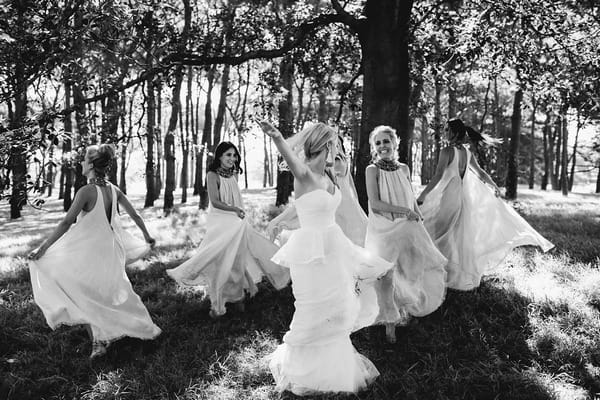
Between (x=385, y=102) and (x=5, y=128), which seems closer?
(x=5, y=128)

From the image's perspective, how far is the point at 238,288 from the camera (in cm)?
662

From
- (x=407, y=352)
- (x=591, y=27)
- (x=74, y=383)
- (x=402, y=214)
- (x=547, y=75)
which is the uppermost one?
(x=591, y=27)

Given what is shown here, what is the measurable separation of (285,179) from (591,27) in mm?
11285

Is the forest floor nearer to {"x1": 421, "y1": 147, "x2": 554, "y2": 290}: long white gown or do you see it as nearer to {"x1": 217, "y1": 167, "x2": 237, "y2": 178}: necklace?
{"x1": 421, "y1": 147, "x2": 554, "y2": 290}: long white gown

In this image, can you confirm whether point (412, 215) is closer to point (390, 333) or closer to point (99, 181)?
point (390, 333)

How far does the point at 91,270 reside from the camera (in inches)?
207

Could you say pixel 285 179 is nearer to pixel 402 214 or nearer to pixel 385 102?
pixel 385 102

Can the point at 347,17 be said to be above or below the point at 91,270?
above

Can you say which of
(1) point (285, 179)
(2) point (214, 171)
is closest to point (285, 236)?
(2) point (214, 171)

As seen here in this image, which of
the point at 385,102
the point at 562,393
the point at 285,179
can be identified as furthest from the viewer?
the point at 285,179

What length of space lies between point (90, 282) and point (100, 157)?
161 cm

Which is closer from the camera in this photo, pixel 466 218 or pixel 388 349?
pixel 388 349

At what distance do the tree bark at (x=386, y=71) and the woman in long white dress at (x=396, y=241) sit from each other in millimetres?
2653

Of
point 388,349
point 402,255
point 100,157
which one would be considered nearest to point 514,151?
point 402,255
